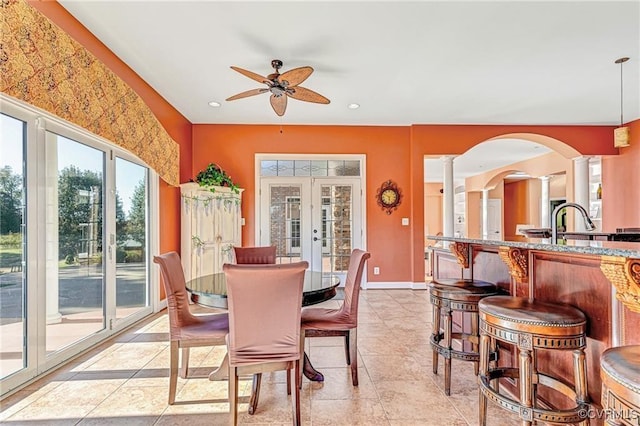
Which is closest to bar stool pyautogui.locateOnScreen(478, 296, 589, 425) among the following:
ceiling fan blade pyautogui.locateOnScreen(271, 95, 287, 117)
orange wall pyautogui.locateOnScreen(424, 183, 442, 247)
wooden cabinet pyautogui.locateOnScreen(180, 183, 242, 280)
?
ceiling fan blade pyautogui.locateOnScreen(271, 95, 287, 117)

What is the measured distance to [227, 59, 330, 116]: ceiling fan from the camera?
2975 mm

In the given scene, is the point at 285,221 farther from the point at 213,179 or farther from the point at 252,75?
the point at 252,75

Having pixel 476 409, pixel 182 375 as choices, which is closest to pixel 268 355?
pixel 182 375

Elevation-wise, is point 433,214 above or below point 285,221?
above

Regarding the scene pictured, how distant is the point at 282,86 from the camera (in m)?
3.23

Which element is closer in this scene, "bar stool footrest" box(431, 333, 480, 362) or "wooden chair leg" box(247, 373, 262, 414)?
"wooden chair leg" box(247, 373, 262, 414)

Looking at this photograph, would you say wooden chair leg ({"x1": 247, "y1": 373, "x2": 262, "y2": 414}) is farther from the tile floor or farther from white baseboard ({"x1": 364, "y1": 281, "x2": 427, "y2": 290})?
white baseboard ({"x1": 364, "y1": 281, "x2": 427, "y2": 290})

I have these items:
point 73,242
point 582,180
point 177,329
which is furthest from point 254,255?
point 582,180

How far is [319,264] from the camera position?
5.75 m

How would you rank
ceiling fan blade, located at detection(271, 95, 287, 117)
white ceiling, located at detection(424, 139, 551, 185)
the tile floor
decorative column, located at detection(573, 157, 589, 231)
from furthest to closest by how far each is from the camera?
white ceiling, located at detection(424, 139, 551, 185), decorative column, located at detection(573, 157, 589, 231), ceiling fan blade, located at detection(271, 95, 287, 117), the tile floor

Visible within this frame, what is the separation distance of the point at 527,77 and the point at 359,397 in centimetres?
379

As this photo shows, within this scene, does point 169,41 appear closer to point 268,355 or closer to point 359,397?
point 268,355

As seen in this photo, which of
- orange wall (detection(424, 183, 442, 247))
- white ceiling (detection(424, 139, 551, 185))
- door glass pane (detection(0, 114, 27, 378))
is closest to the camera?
door glass pane (detection(0, 114, 27, 378))

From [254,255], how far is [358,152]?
308 centimetres
